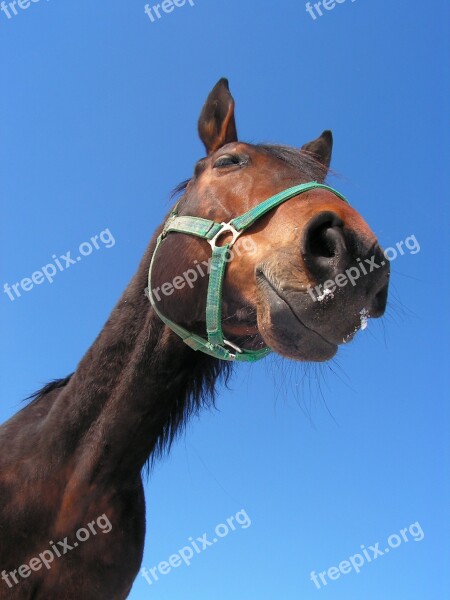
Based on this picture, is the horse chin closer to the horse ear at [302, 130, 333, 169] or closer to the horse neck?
the horse neck

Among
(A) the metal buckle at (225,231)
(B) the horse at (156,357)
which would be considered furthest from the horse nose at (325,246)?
(A) the metal buckle at (225,231)

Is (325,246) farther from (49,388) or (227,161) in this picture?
(49,388)

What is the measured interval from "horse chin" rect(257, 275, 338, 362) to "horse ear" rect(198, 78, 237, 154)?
163 centimetres

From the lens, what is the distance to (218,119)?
435cm

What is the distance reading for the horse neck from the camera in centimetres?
390

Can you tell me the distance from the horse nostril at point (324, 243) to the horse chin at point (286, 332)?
0.26 metres

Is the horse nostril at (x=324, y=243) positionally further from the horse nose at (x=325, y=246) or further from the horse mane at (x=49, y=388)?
the horse mane at (x=49, y=388)

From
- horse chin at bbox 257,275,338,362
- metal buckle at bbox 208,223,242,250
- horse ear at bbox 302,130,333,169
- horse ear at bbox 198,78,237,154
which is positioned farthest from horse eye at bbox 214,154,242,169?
horse chin at bbox 257,275,338,362

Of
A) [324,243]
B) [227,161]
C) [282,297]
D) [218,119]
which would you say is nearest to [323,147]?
[218,119]

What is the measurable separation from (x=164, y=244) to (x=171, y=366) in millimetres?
817

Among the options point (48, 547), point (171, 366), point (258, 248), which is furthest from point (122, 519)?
point (258, 248)

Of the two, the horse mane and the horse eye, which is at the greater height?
the horse eye

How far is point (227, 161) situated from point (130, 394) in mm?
1653

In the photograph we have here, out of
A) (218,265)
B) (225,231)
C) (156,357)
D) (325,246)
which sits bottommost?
(156,357)
